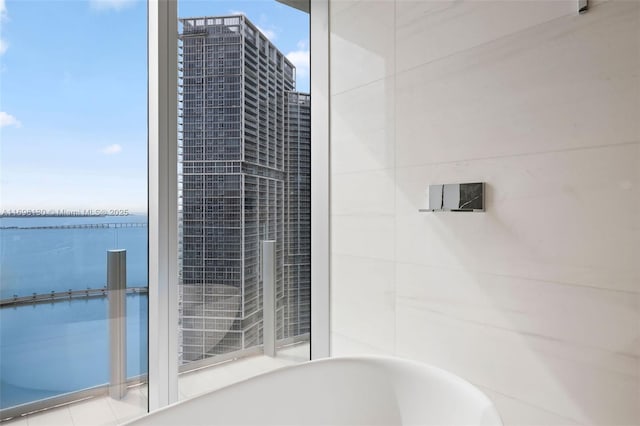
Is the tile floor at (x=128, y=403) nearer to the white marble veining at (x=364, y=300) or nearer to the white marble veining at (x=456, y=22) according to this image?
the white marble veining at (x=364, y=300)

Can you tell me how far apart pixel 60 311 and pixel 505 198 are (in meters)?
1.63

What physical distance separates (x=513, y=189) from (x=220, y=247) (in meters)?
1.23

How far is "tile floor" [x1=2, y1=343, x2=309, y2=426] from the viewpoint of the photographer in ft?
5.01

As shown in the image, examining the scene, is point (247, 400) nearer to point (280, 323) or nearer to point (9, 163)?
point (280, 323)

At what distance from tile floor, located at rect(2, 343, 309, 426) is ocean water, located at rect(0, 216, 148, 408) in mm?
69

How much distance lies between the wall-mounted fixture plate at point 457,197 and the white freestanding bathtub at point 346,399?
1.90 feet

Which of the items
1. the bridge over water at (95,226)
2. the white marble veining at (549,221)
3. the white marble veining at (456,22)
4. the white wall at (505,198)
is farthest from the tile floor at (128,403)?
the white marble veining at (456,22)

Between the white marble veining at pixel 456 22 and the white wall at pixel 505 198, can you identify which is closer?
the white wall at pixel 505 198

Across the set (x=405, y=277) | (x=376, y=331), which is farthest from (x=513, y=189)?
(x=376, y=331)

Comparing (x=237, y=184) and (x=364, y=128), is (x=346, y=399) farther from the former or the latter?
(x=364, y=128)

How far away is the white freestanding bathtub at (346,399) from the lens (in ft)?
4.20

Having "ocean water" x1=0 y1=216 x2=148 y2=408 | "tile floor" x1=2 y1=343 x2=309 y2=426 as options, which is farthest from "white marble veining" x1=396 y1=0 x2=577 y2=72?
"tile floor" x1=2 y1=343 x2=309 y2=426

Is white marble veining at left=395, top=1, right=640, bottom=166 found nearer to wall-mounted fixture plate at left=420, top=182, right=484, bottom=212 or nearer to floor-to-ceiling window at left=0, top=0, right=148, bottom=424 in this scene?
wall-mounted fixture plate at left=420, top=182, right=484, bottom=212

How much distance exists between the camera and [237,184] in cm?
197
